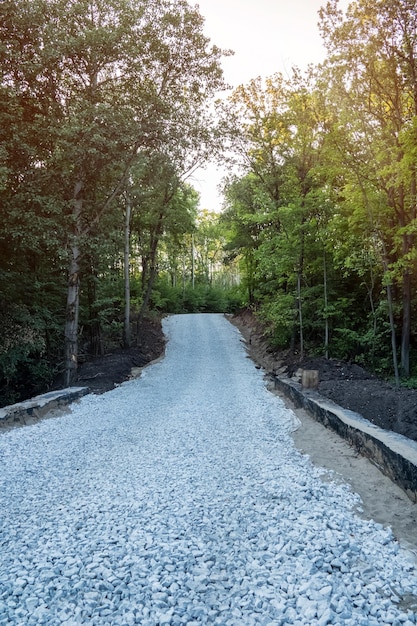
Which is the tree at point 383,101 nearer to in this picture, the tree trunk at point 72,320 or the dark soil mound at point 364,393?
the dark soil mound at point 364,393

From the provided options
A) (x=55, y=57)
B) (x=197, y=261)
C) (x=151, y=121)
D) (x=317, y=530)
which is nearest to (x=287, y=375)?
(x=151, y=121)

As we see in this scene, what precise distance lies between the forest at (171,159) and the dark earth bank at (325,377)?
101 cm

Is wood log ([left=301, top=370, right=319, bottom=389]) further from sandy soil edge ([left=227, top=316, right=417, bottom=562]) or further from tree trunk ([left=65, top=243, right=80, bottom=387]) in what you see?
tree trunk ([left=65, top=243, right=80, bottom=387])

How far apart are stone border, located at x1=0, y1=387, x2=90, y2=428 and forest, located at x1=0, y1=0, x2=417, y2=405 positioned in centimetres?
236

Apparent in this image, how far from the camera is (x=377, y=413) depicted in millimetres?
6355

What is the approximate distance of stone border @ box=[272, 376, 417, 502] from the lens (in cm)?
384

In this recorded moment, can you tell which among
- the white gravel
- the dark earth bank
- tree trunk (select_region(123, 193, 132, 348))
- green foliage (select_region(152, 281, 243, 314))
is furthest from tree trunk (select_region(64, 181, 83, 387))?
green foliage (select_region(152, 281, 243, 314))

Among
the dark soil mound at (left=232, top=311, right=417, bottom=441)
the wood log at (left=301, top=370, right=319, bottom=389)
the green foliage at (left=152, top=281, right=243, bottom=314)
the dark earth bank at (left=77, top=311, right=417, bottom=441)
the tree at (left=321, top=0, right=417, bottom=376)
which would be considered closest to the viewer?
the dark soil mound at (left=232, top=311, right=417, bottom=441)

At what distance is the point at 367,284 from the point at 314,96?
21.5 ft

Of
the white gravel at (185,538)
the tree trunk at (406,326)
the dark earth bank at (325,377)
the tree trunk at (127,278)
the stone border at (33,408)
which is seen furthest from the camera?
the tree trunk at (127,278)

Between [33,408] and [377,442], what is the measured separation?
18.9ft

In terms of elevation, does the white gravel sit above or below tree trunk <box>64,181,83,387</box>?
below

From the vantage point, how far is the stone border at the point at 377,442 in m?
3.84

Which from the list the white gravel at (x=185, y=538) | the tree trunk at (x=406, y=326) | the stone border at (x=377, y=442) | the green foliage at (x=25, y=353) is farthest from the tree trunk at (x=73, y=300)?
the tree trunk at (x=406, y=326)
